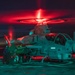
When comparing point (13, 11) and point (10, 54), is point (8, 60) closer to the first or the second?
point (10, 54)

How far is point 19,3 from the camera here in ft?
60.6

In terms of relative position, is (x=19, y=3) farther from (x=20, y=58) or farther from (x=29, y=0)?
(x=20, y=58)

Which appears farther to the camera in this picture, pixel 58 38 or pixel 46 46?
pixel 58 38

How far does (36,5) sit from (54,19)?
285 cm

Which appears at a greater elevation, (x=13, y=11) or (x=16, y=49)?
(x=13, y=11)

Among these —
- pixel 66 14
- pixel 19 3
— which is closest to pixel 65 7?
pixel 66 14

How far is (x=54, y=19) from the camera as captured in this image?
20.8 metres

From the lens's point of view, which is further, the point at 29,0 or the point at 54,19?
the point at 54,19

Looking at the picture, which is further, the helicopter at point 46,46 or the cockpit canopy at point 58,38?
the cockpit canopy at point 58,38

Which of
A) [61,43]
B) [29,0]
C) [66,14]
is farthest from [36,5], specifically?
[61,43]

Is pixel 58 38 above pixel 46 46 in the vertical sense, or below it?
above

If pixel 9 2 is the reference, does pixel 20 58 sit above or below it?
below

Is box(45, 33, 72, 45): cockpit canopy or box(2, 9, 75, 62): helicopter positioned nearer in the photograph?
box(2, 9, 75, 62): helicopter

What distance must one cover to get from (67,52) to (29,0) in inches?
159
